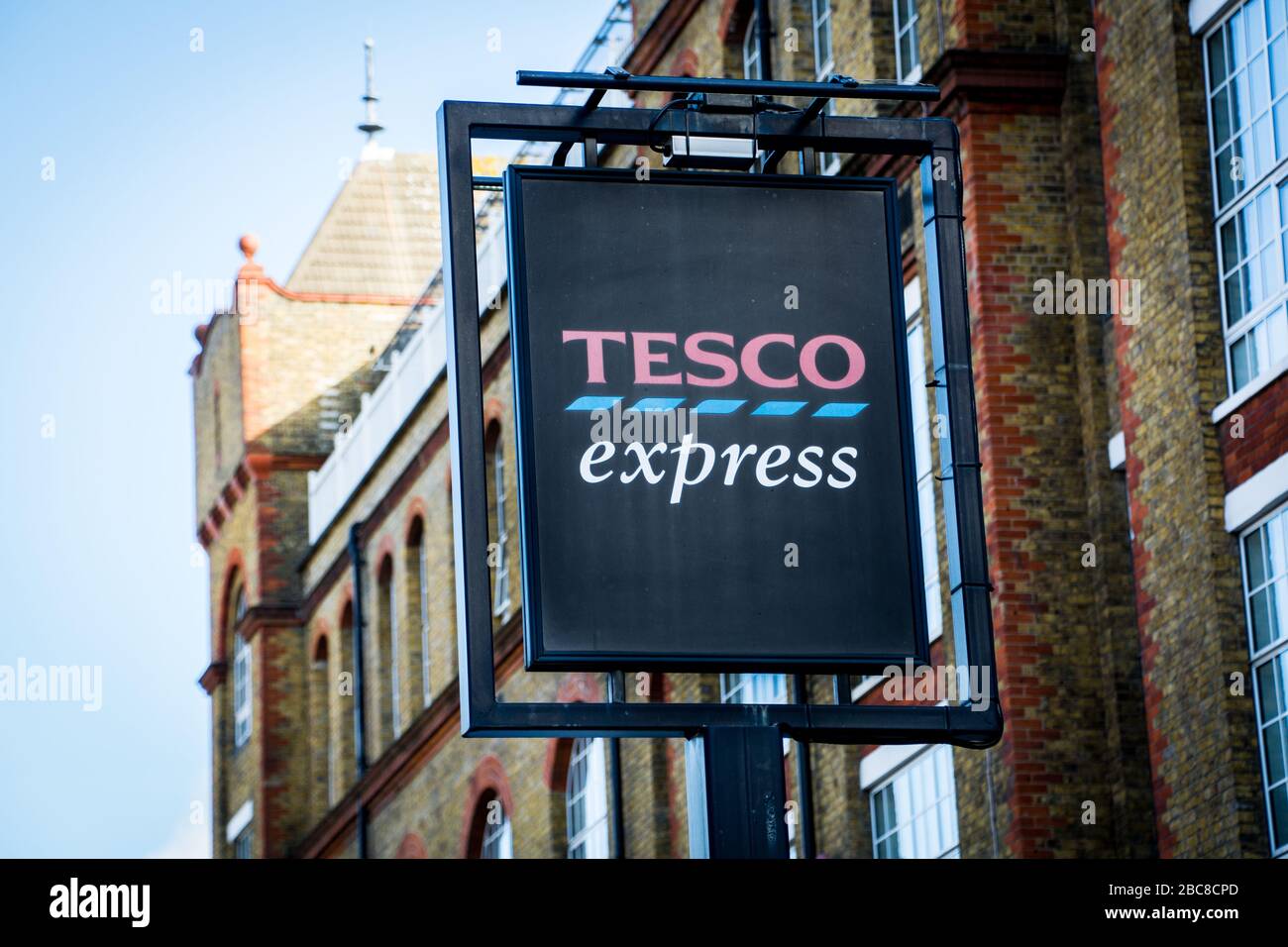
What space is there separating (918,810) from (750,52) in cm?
831

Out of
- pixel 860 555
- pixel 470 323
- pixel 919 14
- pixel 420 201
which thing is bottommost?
pixel 860 555

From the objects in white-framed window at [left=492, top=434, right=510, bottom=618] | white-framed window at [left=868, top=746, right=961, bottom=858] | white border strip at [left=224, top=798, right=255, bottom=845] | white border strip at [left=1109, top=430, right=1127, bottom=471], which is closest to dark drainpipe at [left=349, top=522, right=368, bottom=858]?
white border strip at [left=224, top=798, right=255, bottom=845]

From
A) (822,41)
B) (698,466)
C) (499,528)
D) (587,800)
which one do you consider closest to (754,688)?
(587,800)

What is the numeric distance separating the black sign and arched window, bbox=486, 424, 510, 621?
56.6ft

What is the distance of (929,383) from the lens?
48.3ft

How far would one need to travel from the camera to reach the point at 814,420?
1447 centimetres

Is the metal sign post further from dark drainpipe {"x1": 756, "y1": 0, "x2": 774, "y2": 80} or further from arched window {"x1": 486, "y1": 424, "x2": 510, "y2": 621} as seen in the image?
arched window {"x1": 486, "y1": 424, "x2": 510, "y2": 621}

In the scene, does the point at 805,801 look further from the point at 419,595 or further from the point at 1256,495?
the point at 419,595

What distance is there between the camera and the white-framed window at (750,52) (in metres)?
25.8

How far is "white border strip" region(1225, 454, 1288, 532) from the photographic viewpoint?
17.8m

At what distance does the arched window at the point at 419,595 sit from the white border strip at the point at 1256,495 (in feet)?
61.0

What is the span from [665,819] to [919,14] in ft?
31.3
